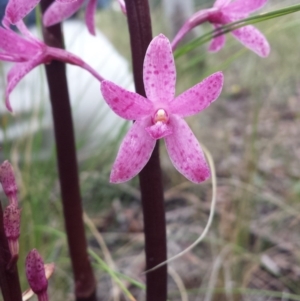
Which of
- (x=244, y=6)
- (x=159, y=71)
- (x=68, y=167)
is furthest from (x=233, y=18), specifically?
(x=68, y=167)

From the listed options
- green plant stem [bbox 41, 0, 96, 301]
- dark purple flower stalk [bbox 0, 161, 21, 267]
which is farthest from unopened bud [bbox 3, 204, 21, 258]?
green plant stem [bbox 41, 0, 96, 301]

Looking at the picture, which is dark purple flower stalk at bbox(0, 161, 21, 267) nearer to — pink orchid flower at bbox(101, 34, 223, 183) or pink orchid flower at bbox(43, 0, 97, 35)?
pink orchid flower at bbox(101, 34, 223, 183)

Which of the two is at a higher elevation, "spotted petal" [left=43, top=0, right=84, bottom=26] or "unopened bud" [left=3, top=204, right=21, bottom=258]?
"spotted petal" [left=43, top=0, right=84, bottom=26]

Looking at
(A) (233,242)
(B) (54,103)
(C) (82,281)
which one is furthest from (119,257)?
(B) (54,103)

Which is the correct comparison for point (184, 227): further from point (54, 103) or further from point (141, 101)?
point (141, 101)

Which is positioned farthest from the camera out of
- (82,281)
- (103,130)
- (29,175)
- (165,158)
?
(165,158)

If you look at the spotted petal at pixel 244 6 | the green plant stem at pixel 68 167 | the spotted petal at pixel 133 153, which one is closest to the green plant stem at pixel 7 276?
the spotted petal at pixel 133 153
